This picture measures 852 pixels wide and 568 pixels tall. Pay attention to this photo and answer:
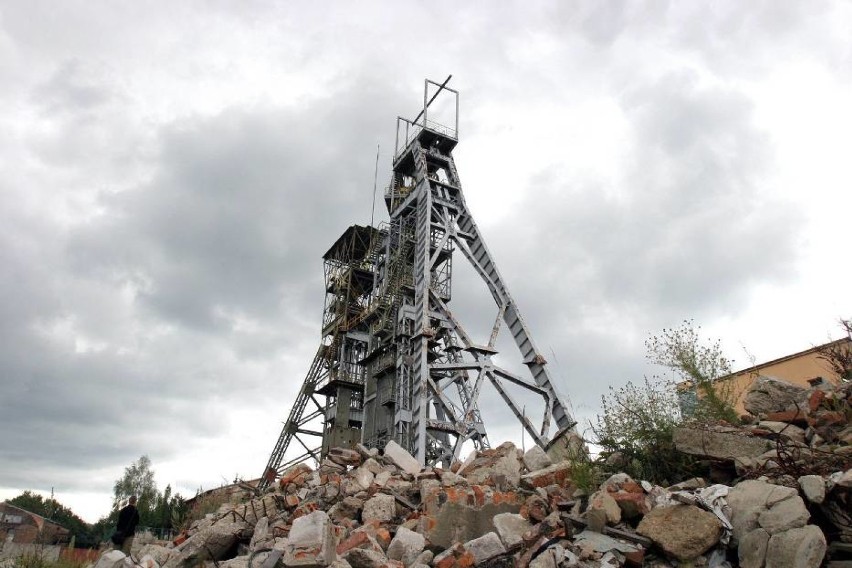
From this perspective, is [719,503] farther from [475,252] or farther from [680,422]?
[475,252]

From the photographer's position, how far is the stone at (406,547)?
21.2 ft

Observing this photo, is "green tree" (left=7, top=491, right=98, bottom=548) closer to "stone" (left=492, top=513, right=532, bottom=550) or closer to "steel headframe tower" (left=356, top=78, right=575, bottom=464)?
"steel headframe tower" (left=356, top=78, right=575, bottom=464)

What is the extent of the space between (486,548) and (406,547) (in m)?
1.14

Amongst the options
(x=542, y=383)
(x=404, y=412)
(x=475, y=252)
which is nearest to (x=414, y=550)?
(x=404, y=412)

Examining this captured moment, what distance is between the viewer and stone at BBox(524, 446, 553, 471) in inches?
373

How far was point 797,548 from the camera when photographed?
15.2 ft

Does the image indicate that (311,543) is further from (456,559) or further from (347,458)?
(347,458)

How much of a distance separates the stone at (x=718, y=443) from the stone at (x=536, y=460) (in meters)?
2.97

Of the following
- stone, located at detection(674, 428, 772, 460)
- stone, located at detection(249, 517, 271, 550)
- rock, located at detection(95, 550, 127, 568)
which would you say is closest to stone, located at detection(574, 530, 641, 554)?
stone, located at detection(674, 428, 772, 460)

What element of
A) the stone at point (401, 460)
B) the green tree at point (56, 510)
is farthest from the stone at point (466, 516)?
the green tree at point (56, 510)

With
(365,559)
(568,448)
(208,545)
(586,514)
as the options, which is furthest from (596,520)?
(208,545)

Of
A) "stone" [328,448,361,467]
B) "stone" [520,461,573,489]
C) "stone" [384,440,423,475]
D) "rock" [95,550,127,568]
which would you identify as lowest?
"rock" [95,550,127,568]

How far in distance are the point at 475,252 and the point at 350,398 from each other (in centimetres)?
787

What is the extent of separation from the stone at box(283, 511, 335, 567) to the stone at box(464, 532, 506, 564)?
1497 millimetres
